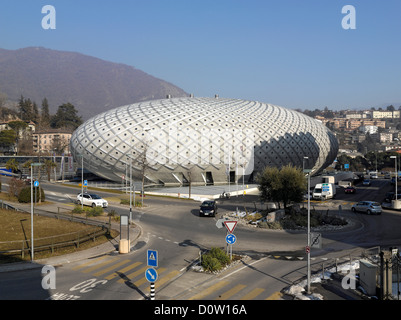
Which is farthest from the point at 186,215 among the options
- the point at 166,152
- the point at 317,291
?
the point at 166,152

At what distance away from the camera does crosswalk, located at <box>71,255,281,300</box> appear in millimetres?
13609

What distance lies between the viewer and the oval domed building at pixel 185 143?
65125 millimetres

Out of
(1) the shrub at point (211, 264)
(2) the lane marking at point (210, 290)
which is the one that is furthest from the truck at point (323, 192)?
(2) the lane marking at point (210, 290)

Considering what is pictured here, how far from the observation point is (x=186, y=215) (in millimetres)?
35156

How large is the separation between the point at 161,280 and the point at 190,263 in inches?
121

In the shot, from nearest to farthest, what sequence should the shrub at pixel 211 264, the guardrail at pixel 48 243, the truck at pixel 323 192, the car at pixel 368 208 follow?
the shrub at pixel 211 264
the guardrail at pixel 48 243
the car at pixel 368 208
the truck at pixel 323 192

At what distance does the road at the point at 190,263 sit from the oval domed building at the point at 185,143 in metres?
33.1

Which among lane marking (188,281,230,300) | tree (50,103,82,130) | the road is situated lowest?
the road

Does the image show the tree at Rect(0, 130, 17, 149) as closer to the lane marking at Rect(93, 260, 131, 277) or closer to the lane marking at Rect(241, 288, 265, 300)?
the lane marking at Rect(93, 260, 131, 277)

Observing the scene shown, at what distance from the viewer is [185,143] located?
65.5 m

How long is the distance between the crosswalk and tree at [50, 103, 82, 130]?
156209 millimetres

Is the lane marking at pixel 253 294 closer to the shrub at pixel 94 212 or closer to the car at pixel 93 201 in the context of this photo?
the shrub at pixel 94 212

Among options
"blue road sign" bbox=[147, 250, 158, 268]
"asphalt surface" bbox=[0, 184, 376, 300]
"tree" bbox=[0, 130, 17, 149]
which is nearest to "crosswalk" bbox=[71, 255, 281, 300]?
"asphalt surface" bbox=[0, 184, 376, 300]

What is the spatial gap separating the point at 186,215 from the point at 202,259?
17.7m
